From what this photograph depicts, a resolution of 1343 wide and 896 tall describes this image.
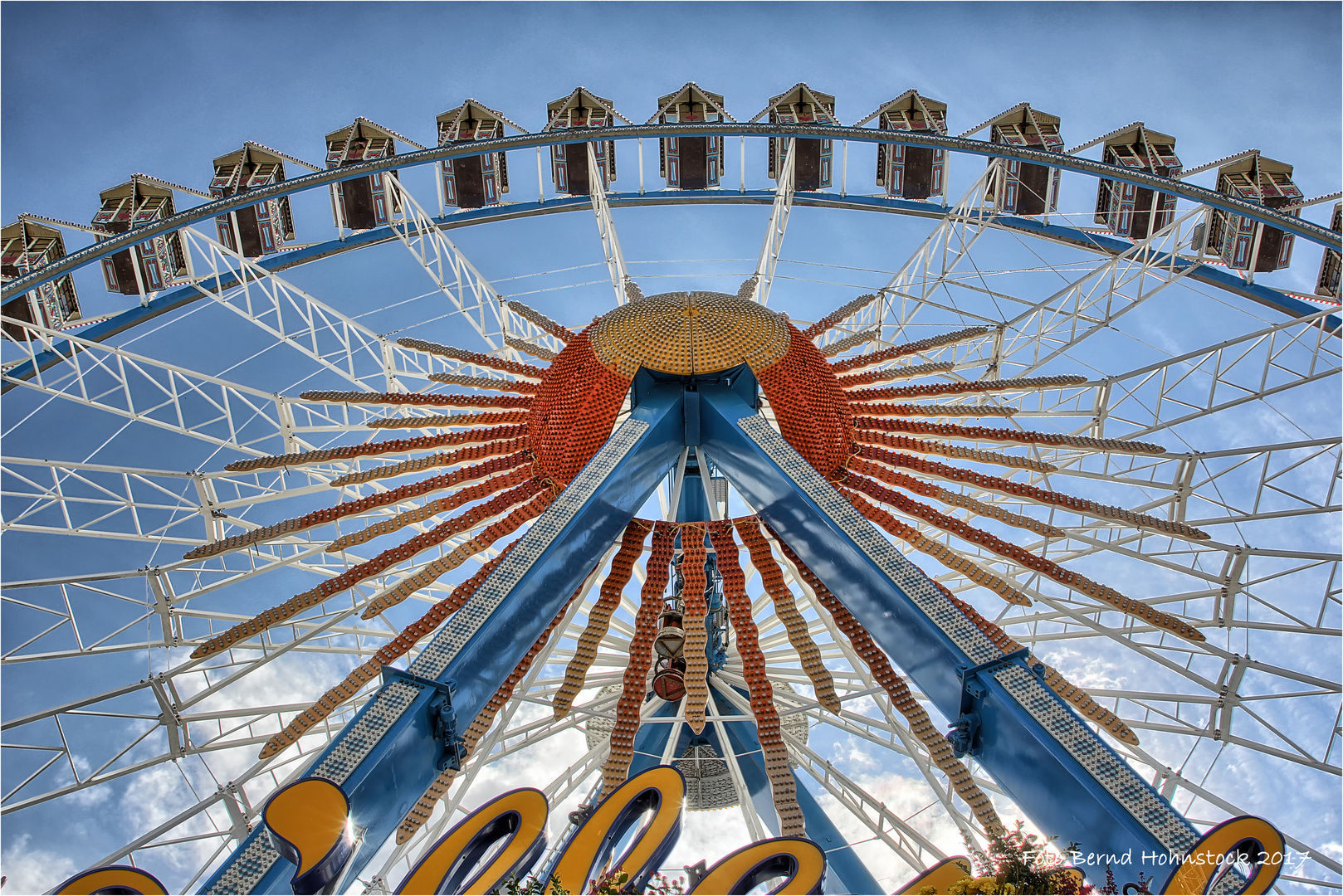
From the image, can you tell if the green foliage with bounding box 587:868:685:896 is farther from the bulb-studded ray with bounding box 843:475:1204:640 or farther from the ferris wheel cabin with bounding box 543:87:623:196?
the ferris wheel cabin with bounding box 543:87:623:196

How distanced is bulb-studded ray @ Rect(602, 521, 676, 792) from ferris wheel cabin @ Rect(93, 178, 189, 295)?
14.0 m

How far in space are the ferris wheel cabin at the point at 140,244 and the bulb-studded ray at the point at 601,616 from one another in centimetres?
1336

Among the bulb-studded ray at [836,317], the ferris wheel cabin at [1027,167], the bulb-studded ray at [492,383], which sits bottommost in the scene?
the bulb-studded ray at [492,383]

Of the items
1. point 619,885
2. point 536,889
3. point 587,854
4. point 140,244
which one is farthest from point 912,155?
point 536,889

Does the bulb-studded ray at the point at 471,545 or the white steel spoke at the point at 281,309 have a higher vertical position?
the white steel spoke at the point at 281,309

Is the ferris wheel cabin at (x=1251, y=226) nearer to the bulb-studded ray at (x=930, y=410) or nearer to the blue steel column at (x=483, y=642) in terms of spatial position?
the bulb-studded ray at (x=930, y=410)

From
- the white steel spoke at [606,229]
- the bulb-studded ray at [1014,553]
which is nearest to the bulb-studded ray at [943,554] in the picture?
the bulb-studded ray at [1014,553]

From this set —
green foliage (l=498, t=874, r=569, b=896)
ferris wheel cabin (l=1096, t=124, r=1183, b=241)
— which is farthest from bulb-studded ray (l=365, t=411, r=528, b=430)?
ferris wheel cabin (l=1096, t=124, r=1183, b=241)

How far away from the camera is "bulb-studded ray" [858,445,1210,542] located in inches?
591

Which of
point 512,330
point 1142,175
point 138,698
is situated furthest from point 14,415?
point 1142,175

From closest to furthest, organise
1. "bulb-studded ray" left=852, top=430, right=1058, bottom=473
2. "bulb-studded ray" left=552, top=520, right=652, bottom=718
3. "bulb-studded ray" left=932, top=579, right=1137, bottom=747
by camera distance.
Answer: "bulb-studded ray" left=932, top=579, right=1137, bottom=747 < "bulb-studded ray" left=552, top=520, right=652, bottom=718 < "bulb-studded ray" left=852, top=430, right=1058, bottom=473

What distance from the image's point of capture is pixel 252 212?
24500 millimetres

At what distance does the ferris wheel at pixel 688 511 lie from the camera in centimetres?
1180

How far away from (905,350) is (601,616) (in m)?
9.64
